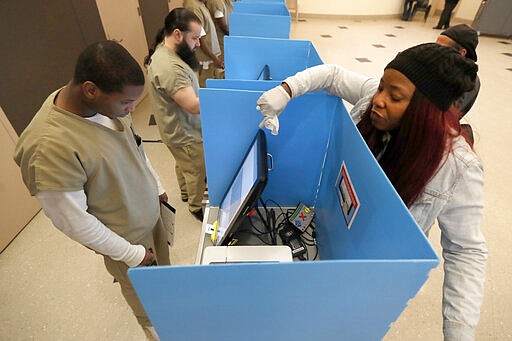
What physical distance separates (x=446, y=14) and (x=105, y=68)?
26.3ft

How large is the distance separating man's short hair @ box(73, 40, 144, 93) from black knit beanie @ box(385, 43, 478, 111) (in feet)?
2.40

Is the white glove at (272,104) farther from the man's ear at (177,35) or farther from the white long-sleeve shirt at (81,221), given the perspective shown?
the man's ear at (177,35)

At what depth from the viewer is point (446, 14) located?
19.8ft

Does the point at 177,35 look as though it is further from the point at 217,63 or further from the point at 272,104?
the point at 217,63

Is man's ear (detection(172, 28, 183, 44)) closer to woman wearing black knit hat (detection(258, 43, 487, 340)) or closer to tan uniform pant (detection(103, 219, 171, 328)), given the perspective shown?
tan uniform pant (detection(103, 219, 171, 328))

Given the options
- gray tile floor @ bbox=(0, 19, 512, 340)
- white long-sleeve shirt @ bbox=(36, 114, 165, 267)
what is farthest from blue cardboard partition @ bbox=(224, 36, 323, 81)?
white long-sleeve shirt @ bbox=(36, 114, 165, 267)

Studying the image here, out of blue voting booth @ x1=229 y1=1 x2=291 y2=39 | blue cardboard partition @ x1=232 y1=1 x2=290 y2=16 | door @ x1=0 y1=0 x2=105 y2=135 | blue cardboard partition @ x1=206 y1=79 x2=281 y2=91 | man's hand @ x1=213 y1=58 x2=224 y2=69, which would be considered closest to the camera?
blue cardboard partition @ x1=206 y1=79 x2=281 y2=91

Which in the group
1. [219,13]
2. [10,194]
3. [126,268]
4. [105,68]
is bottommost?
[10,194]

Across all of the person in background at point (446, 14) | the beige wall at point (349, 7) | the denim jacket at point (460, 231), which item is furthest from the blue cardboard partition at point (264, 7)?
the person in background at point (446, 14)

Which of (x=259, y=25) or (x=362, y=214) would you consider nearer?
(x=362, y=214)

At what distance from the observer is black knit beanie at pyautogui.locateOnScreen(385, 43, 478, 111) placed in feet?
2.06

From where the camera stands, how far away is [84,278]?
1533mm

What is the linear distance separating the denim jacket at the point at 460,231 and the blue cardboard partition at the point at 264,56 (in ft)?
4.07

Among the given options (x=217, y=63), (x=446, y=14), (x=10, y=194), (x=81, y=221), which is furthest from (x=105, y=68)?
(x=446, y=14)
